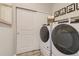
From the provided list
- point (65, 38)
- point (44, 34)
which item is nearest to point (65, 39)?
point (65, 38)

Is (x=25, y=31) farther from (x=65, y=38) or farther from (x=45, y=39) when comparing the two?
(x=65, y=38)

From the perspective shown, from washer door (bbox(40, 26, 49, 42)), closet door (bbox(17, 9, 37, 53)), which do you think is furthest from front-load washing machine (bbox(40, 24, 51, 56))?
closet door (bbox(17, 9, 37, 53))

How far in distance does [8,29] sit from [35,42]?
0.37 m

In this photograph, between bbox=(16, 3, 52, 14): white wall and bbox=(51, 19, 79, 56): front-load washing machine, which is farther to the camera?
bbox=(16, 3, 52, 14): white wall

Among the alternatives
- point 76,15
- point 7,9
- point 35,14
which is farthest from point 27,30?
point 76,15

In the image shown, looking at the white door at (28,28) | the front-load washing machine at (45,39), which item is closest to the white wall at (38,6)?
the white door at (28,28)

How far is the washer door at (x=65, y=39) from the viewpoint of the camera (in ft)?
3.60

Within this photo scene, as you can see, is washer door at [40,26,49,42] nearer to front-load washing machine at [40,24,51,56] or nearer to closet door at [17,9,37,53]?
front-load washing machine at [40,24,51,56]

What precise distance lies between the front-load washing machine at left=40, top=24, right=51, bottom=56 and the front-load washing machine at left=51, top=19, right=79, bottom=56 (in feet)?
0.22

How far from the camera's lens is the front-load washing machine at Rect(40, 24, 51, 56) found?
1.33m

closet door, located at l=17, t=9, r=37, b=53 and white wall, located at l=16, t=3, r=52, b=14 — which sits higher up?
white wall, located at l=16, t=3, r=52, b=14

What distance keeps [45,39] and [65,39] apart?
0.29 meters

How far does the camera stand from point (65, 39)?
118cm

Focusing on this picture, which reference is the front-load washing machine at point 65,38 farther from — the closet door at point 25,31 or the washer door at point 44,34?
the closet door at point 25,31
